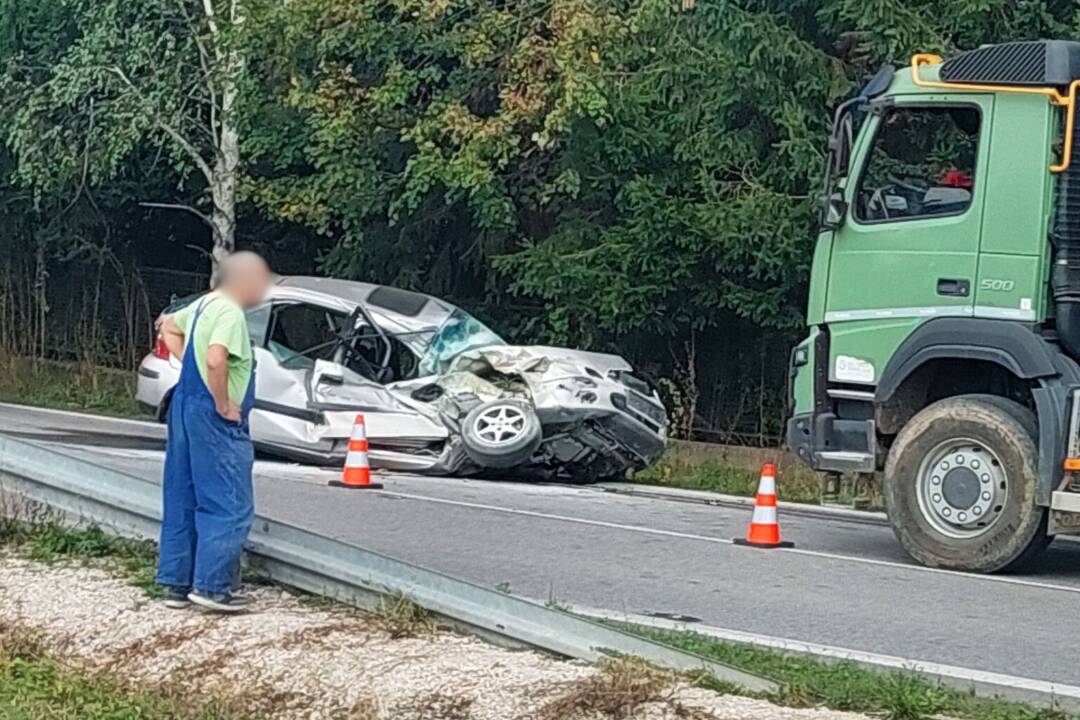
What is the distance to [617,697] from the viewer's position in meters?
5.95

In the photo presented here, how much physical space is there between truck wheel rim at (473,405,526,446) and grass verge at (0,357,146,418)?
7.56 m

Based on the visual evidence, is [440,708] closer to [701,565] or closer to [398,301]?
[701,565]

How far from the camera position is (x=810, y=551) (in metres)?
11.1

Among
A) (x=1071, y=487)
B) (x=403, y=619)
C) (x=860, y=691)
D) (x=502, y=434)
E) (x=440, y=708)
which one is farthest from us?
(x=502, y=434)

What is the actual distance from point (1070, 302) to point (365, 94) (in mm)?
10307

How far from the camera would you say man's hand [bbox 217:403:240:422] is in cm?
725

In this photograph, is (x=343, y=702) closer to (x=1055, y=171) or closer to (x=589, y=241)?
(x=1055, y=171)

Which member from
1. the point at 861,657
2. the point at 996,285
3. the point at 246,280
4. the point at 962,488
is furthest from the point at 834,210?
the point at 246,280

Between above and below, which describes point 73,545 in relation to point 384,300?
below

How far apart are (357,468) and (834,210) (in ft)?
14.7

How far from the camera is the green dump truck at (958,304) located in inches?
397

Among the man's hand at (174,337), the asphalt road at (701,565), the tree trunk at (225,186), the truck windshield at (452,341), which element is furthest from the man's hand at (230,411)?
the tree trunk at (225,186)

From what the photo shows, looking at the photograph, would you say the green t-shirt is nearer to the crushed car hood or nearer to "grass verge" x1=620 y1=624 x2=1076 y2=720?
"grass verge" x1=620 y1=624 x2=1076 y2=720

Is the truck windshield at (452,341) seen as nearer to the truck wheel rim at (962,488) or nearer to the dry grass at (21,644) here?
the truck wheel rim at (962,488)
